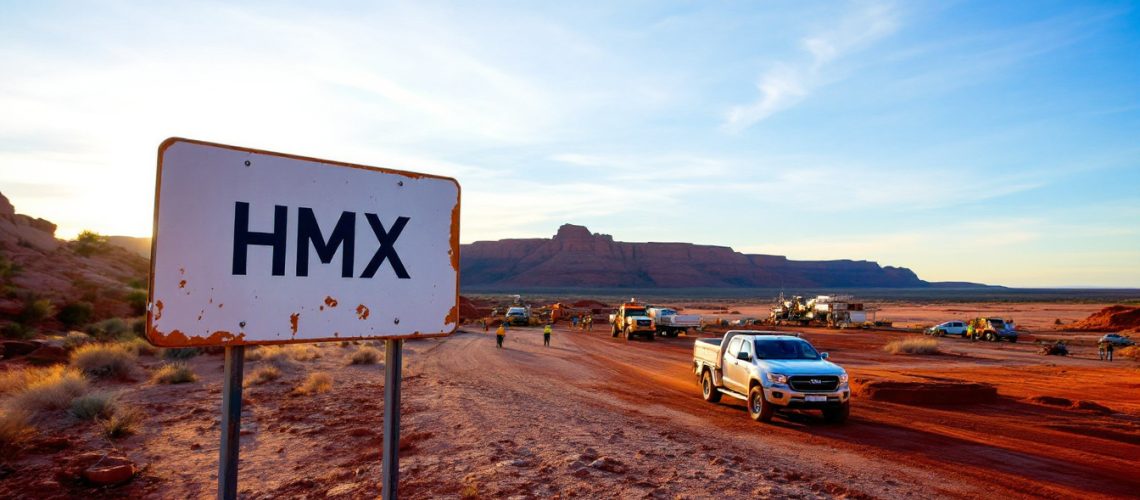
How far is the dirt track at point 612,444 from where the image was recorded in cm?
812

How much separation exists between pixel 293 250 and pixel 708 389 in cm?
1449

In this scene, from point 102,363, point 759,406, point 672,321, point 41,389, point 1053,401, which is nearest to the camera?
point 41,389

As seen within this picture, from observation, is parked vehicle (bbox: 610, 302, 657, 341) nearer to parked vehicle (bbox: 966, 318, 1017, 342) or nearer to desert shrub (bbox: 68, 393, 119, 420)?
parked vehicle (bbox: 966, 318, 1017, 342)

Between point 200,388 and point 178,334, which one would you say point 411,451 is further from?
point 200,388

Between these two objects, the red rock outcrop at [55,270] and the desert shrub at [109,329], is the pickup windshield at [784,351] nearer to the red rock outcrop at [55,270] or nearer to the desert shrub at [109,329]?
the desert shrub at [109,329]

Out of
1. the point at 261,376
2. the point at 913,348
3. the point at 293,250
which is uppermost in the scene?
the point at 293,250

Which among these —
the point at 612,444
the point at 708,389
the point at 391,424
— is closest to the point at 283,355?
the point at 708,389

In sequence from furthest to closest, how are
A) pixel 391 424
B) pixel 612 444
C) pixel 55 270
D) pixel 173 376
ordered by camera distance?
pixel 55 270
pixel 173 376
pixel 612 444
pixel 391 424

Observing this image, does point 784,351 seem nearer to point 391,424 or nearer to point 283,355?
point 391,424

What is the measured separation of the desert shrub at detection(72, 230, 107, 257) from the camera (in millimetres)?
51750

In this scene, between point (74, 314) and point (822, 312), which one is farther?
point (822, 312)

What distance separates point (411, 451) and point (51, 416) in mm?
7604

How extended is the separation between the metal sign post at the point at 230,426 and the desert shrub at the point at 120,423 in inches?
405

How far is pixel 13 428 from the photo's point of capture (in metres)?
9.50
